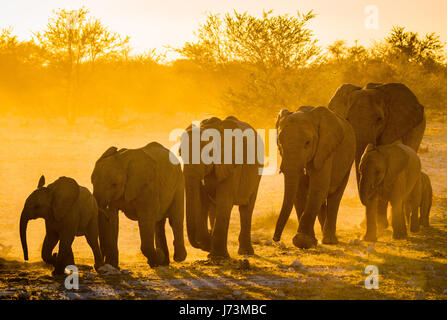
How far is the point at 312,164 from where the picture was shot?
1151cm

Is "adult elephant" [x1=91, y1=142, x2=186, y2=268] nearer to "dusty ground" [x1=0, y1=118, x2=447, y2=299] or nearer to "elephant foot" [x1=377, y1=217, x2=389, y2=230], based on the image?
"dusty ground" [x1=0, y1=118, x2=447, y2=299]

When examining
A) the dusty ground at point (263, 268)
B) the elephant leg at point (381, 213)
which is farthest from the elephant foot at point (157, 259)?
the elephant leg at point (381, 213)

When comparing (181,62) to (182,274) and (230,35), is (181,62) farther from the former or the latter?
(182,274)

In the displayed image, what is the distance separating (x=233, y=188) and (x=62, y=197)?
2.40 meters

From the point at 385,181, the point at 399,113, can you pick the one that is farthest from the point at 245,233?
the point at 399,113

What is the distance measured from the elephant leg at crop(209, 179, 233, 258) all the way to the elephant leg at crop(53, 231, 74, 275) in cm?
196

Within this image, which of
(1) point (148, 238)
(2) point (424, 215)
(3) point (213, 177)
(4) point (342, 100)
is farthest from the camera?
(4) point (342, 100)

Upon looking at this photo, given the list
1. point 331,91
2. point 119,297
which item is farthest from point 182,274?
point 331,91

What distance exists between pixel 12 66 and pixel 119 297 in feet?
104

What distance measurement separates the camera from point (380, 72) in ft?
97.9

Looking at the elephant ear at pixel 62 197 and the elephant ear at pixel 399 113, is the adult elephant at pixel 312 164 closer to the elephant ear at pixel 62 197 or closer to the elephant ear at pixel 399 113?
the elephant ear at pixel 399 113

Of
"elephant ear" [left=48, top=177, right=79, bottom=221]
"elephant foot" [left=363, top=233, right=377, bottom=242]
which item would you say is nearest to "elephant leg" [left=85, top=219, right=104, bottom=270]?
"elephant ear" [left=48, top=177, right=79, bottom=221]

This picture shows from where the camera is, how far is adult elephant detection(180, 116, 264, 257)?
10211mm

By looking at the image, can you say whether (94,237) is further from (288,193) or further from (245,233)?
(288,193)
